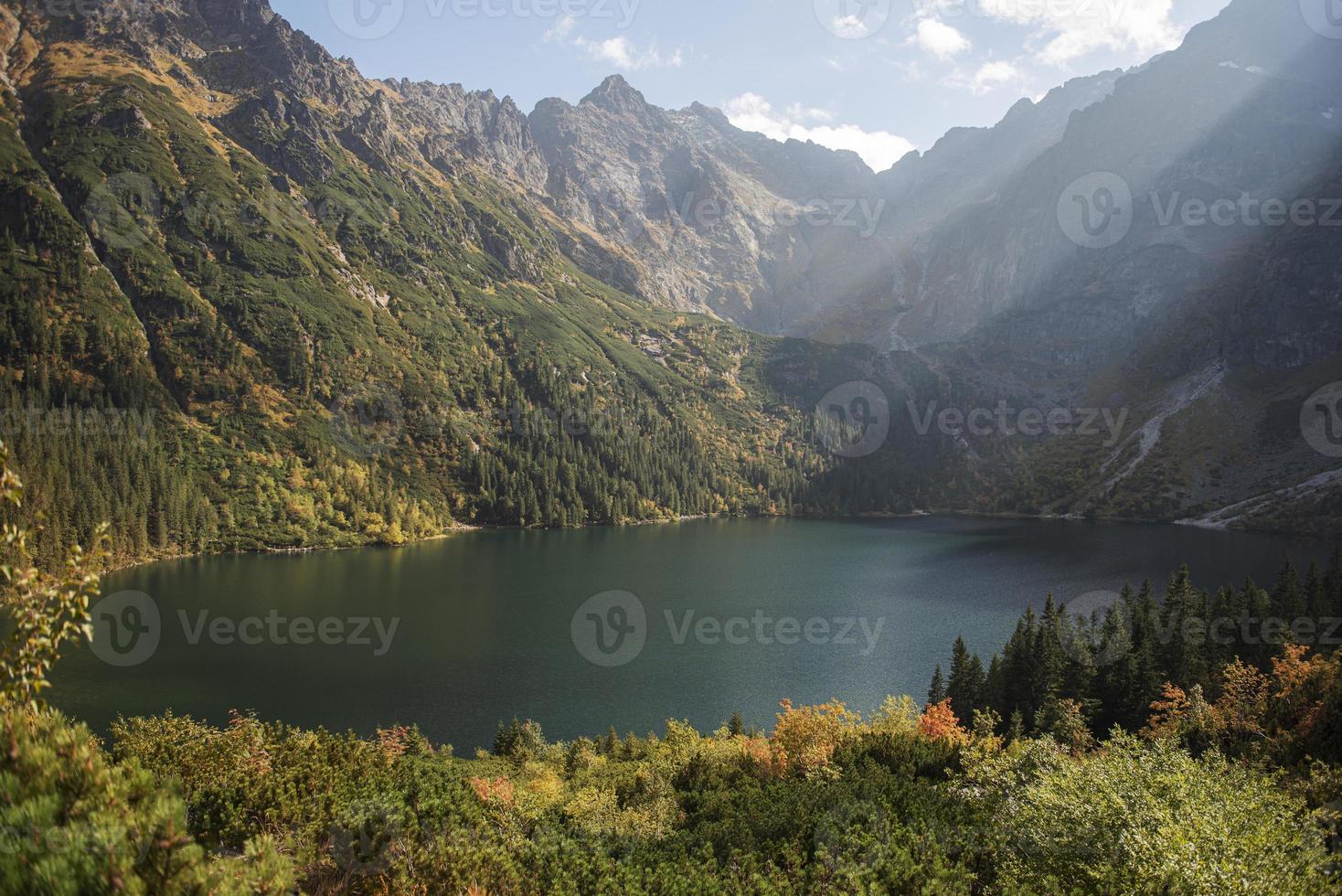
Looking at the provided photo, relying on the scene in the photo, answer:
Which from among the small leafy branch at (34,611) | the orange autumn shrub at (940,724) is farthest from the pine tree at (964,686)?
the small leafy branch at (34,611)

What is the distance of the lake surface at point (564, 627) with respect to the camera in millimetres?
56625

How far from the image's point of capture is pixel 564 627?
80.1 metres

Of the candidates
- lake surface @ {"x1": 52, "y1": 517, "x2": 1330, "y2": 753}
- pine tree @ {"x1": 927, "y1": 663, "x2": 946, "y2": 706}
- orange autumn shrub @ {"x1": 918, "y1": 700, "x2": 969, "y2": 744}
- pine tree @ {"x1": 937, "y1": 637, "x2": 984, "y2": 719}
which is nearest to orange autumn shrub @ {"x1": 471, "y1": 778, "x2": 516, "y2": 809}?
lake surface @ {"x1": 52, "y1": 517, "x2": 1330, "y2": 753}

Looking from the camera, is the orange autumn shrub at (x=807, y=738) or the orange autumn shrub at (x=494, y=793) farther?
the orange autumn shrub at (x=807, y=738)

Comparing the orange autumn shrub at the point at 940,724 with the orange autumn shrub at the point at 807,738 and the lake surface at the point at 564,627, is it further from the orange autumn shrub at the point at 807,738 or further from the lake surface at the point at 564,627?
the lake surface at the point at 564,627

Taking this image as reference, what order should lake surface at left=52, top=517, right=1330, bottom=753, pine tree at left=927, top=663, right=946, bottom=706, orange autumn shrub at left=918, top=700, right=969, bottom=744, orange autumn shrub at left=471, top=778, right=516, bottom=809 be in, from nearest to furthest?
orange autumn shrub at left=471, top=778, right=516, bottom=809, orange autumn shrub at left=918, top=700, right=969, bottom=744, pine tree at left=927, top=663, right=946, bottom=706, lake surface at left=52, top=517, right=1330, bottom=753

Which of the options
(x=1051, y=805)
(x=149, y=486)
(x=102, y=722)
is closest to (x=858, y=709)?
(x=1051, y=805)

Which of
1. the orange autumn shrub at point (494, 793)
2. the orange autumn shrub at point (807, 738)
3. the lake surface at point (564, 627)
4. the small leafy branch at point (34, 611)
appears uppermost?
the small leafy branch at point (34, 611)

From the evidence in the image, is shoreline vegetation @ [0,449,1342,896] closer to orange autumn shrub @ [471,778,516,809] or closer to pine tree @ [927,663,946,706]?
orange autumn shrub @ [471,778,516,809]

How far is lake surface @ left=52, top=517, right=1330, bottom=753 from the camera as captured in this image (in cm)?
5662

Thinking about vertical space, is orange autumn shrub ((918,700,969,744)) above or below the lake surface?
above

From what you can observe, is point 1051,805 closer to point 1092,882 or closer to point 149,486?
point 1092,882

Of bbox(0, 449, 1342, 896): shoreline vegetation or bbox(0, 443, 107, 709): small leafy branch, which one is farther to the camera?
bbox(0, 443, 107, 709): small leafy branch

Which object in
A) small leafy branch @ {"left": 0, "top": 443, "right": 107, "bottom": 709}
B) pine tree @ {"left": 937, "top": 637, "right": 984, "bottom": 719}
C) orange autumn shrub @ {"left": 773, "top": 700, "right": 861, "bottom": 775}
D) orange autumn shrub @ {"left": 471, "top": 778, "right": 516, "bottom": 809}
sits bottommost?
pine tree @ {"left": 937, "top": 637, "right": 984, "bottom": 719}
